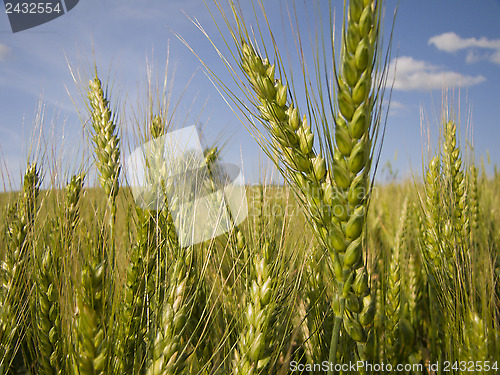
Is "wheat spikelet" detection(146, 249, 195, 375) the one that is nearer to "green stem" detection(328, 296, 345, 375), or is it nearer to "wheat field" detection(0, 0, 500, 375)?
"wheat field" detection(0, 0, 500, 375)

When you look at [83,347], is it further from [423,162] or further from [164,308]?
[423,162]

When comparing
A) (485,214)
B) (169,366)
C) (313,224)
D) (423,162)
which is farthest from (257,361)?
(485,214)

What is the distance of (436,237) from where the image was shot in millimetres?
1882
